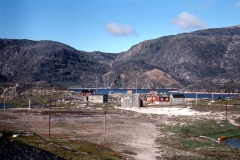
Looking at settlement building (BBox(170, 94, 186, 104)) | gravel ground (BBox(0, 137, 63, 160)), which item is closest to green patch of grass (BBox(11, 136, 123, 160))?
gravel ground (BBox(0, 137, 63, 160))

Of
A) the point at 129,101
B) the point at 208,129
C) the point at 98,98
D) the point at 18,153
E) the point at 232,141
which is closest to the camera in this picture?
the point at 18,153

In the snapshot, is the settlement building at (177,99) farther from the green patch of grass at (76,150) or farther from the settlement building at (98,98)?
the green patch of grass at (76,150)

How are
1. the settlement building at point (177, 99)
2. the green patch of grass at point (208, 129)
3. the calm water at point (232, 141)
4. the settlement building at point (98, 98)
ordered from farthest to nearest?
the settlement building at point (98, 98), the settlement building at point (177, 99), the green patch of grass at point (208, 129), the calm water at point (232, 141)

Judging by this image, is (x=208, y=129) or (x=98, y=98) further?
(x=98, y=98)

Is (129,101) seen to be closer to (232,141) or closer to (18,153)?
(232,141)

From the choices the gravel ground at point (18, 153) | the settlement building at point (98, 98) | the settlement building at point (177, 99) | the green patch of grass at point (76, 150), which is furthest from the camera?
the settlement building at point (98, 98)

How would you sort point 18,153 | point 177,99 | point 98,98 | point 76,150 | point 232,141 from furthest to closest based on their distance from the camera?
point 98,98 → point 177,99 → point 232,141 → point 76,150 → point 18,153

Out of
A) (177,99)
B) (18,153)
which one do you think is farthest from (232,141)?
(177,99)

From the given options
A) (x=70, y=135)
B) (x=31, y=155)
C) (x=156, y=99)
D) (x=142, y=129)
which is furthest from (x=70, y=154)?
(x=156, y=99)

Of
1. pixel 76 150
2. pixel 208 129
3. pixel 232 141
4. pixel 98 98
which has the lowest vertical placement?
pixel 232 141

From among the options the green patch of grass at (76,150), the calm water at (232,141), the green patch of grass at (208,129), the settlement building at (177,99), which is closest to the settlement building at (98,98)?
the settlement building at (177,99)

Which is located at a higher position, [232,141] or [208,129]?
[208,129]

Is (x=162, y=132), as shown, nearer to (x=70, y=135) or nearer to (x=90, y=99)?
(x=70, y=135)

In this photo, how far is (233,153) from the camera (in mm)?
40406
